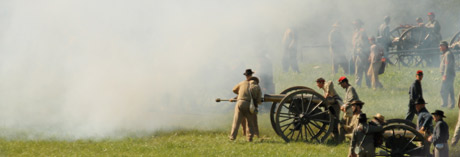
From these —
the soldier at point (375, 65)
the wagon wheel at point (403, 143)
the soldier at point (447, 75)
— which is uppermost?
the soldier at point (375, 65)

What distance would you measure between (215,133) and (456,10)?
601 inches

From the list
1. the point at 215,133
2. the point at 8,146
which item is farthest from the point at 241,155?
the point at 8,146

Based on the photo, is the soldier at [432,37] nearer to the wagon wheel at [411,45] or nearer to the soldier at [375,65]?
the wagon wheel at [411,45]

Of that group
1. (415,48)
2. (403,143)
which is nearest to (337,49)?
(415,48)

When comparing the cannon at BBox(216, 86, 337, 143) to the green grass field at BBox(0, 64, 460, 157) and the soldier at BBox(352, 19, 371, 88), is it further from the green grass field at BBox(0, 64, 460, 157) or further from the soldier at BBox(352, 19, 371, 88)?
the soldier at BBox(352, 19, 371, 88)

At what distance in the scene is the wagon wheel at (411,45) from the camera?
25766 mm

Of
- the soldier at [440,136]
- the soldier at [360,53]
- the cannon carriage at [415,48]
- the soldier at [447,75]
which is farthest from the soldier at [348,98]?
the cannon carriage at [415,48]

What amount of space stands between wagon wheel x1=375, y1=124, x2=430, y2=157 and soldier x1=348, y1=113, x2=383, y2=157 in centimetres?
76

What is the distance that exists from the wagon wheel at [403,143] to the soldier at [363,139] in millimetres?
759

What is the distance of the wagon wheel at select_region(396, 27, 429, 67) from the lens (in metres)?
25.8

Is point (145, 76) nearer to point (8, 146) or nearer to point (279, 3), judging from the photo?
point (279, 3)

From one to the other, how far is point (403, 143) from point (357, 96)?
2.73 m

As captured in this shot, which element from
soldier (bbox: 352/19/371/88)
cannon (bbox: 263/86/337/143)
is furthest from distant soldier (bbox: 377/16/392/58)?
cannon (bbox: 263/86/337/143)

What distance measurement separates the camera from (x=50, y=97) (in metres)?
21.0
